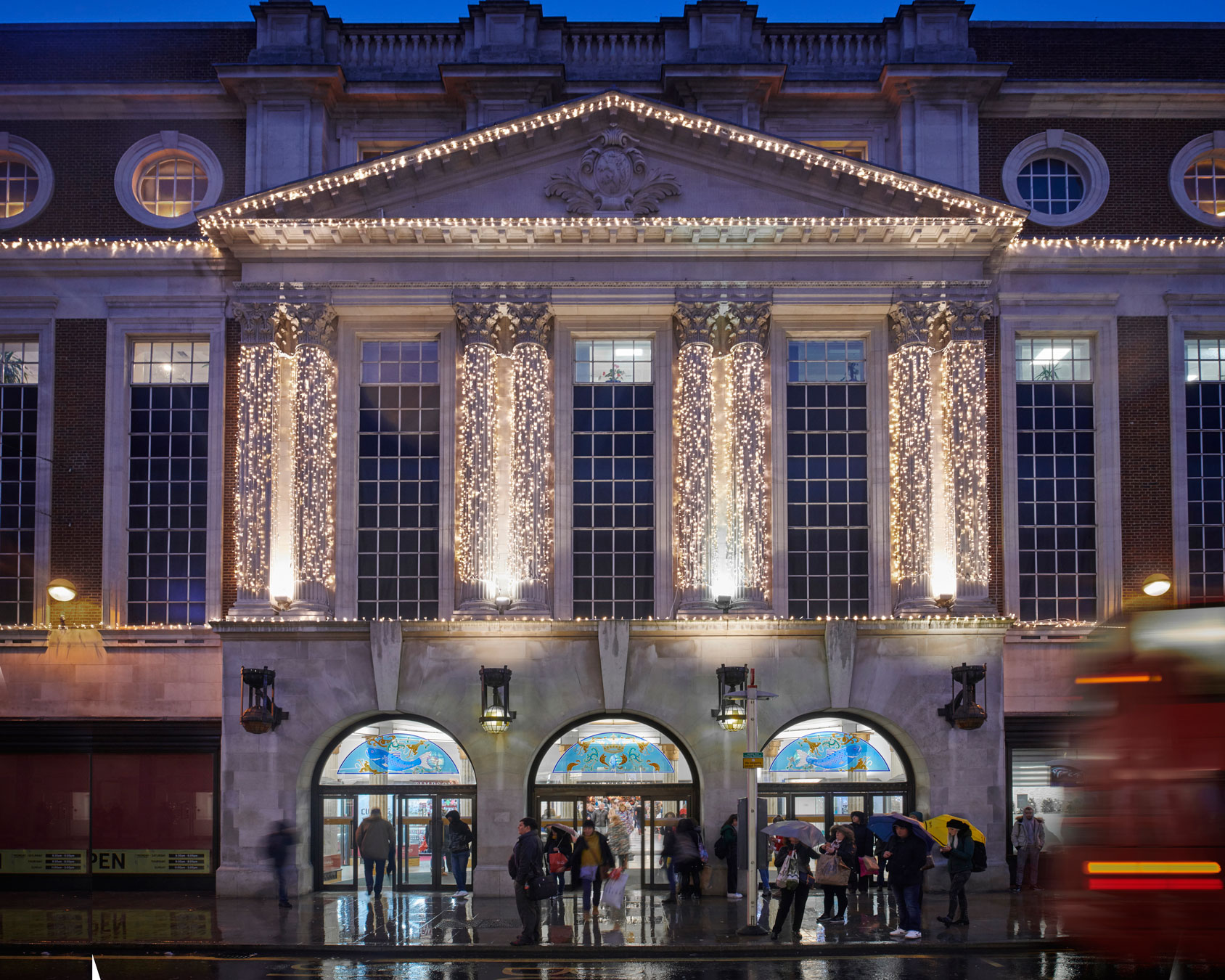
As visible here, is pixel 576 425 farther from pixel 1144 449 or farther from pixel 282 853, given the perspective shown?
pixel 1144 449

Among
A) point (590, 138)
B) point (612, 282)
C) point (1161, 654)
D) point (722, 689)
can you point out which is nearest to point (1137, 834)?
point (1161, 654)

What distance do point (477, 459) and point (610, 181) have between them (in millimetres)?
6465

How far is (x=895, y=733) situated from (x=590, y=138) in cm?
1390

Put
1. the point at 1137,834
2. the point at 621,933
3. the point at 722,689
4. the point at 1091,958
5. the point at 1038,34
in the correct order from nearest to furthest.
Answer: the point at 1137,834 → the point at 1091,958 → the point at 621,933 → the point at 722,689 → the point at 1038,34

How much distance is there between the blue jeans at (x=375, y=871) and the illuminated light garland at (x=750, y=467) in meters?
8.96

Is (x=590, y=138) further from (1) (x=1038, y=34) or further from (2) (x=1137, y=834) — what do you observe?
(2) (x=1137, y=834)

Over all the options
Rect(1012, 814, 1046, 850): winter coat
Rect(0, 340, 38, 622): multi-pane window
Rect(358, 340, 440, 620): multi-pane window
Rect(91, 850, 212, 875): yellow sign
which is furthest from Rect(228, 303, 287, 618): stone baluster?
Rect(1012, 814, 1046, 850): winter coat

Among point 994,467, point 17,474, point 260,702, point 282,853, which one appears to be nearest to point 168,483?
point 17,474

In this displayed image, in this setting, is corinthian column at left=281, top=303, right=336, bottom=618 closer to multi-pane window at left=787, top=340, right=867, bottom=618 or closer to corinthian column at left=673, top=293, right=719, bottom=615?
corinthian column at left=673, top=293, right=719, bottom=615

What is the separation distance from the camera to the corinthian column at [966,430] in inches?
1011

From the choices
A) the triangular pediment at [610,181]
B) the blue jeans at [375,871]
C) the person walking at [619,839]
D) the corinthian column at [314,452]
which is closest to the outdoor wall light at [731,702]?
the person walking at [619,839]

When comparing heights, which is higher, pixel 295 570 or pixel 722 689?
pixel 295 570

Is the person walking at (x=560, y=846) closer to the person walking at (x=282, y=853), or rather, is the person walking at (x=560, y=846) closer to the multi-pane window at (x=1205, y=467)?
the person walking at (x=282, y=853)

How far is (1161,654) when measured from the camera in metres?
12.7
